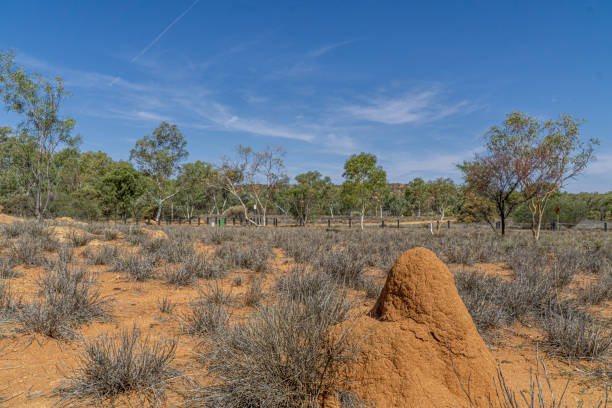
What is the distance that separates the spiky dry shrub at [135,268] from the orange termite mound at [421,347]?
5.56 meters

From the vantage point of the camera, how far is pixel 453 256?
Result: 959cm

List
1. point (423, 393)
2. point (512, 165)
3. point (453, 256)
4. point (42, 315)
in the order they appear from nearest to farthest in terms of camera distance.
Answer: point (423, 393) → point (42, 315) → point (453, 256) → point (512, 165)

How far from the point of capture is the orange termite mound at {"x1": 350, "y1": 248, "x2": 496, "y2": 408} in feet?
7.55

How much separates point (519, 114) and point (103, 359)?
21.5 m

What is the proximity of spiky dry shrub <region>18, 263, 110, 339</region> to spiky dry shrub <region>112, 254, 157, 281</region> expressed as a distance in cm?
165

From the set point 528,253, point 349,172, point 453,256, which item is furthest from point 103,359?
point 349,172

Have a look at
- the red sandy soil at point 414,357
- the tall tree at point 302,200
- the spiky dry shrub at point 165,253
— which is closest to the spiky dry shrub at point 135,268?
the spiky dry shrub at point 165,253

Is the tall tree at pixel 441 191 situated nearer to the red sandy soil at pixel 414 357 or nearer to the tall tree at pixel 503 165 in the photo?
the tall tree at pixel 503 165

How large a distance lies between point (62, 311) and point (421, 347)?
4.43 metres

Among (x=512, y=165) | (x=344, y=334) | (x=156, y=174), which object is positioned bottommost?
(x=344, y=334)

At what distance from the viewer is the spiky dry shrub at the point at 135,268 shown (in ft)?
21.3

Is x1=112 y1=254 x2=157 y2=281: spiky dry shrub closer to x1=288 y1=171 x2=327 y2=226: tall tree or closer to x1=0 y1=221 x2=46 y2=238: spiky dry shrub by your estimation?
x1=0 y1=221 x2=46 y2=238: spiky dry shrub

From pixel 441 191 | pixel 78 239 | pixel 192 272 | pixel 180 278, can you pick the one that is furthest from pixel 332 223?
pixel 180 278

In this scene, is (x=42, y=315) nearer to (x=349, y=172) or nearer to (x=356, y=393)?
(x=356, y=393)
